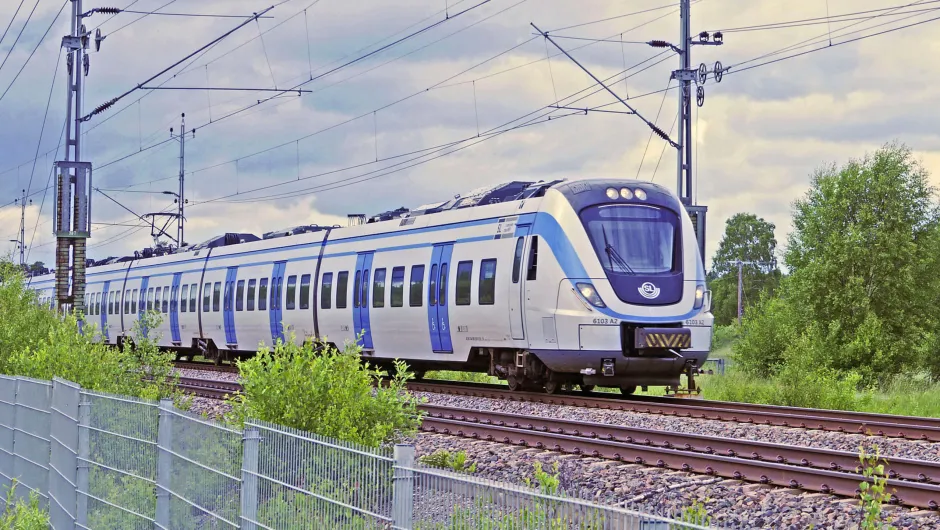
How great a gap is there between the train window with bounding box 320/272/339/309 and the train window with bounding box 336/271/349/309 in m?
0.36

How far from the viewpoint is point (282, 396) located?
9375mm

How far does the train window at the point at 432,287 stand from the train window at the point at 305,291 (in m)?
6.01

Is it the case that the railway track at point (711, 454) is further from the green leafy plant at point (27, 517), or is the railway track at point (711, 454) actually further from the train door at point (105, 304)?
the train door at point (105, 304)

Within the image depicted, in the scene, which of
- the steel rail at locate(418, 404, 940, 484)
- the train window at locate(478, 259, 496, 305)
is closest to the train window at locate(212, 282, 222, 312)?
the train window at locate(478, 259, 496, 305)

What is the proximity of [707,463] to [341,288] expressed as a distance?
1590cm

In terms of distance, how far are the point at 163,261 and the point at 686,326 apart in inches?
973

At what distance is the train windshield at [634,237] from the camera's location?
64.8 feet

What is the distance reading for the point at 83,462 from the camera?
33.7 ft

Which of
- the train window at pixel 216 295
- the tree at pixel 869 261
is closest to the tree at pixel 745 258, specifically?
the tree at pixel 869 261

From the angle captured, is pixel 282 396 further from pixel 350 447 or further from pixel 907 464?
pixel 907 464

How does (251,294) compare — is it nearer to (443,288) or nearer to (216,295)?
(216,295)

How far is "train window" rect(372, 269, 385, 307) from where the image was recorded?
994 inches

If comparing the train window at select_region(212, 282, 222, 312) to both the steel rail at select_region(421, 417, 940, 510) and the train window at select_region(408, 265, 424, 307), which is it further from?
the steel rail at select_region(421, 417, 940, 510)

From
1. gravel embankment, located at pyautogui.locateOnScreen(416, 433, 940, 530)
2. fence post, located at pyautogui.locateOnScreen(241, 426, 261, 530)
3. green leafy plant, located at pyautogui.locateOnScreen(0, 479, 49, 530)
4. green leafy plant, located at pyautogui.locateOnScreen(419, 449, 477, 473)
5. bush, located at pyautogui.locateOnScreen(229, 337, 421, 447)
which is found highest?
bush, located at pyautogui.locateOnScreen(229, 337, 421, 447)
